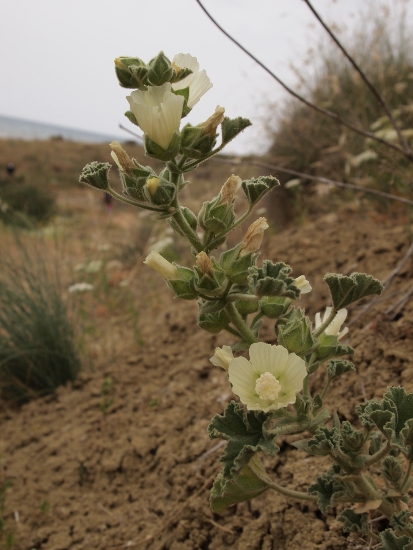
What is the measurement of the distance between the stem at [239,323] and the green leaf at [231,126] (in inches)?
13.7

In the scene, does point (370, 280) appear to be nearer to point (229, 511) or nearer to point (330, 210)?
point (229, 511)

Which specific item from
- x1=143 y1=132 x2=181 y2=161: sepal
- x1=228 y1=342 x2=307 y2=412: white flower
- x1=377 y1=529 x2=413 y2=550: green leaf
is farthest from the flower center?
x1=143 y1=132 x2=181 y2=161: sepal

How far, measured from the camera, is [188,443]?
1.84 meters

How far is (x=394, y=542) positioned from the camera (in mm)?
878

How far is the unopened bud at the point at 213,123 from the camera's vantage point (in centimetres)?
94

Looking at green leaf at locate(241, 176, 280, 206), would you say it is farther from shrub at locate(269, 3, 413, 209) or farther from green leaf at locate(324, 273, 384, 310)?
shrub at locate(269, 3, 413, 209)

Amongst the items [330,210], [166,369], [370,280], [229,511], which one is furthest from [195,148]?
[330,210]

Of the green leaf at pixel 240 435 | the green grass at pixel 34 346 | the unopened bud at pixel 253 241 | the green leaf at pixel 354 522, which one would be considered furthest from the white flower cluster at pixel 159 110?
the green grass at pixel 34 346

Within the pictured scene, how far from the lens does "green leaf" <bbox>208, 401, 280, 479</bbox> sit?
83cm

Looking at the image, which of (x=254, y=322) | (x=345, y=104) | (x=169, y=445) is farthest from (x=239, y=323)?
(x=345, y=104)

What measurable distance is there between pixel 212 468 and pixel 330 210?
356cm

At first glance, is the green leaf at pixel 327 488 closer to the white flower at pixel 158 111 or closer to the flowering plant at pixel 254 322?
the flowering plant at pixel 254 322

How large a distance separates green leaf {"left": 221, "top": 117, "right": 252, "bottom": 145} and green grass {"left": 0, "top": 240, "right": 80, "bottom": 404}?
2106mm

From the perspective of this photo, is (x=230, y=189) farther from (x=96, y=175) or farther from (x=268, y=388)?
(x=268, y=388)
